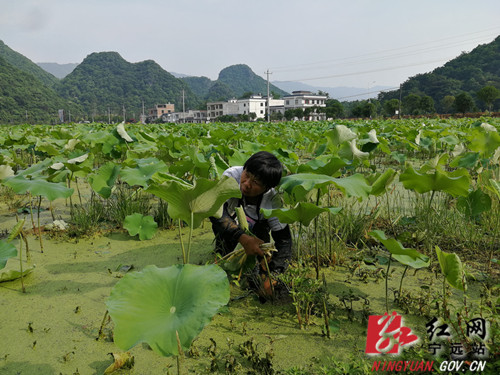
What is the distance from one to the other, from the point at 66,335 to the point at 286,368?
2.93ft

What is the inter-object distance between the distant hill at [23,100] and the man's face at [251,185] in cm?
3982

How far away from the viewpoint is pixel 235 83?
143125mm

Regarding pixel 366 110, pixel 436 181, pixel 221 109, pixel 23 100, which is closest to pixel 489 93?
pixel 366 110

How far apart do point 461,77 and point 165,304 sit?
159 ft

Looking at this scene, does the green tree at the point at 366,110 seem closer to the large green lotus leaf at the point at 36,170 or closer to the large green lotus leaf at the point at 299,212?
the large green lotus leaf at the point at 36,170

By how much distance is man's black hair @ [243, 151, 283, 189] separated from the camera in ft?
5.22

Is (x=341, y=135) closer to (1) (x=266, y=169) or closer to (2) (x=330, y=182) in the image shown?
(1) (x=266, y=169)

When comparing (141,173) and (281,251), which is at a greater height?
(141,173)

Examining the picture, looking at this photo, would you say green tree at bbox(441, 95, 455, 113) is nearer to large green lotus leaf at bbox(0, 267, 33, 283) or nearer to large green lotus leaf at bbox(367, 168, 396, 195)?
large green lotus leaf at bbox(367, 168, 396, 195)

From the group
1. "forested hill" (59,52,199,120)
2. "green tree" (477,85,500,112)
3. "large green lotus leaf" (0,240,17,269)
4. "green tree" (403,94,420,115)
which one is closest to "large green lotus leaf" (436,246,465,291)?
"large green lotus leaf" (0,240,17,269)

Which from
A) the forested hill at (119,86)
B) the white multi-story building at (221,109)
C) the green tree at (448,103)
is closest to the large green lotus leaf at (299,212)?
the green tree at (448,103)

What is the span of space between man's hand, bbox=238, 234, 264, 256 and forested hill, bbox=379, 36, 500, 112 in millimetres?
40631

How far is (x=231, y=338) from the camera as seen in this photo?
146cm

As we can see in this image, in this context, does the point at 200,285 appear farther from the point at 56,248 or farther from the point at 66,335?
the point at 56,248
